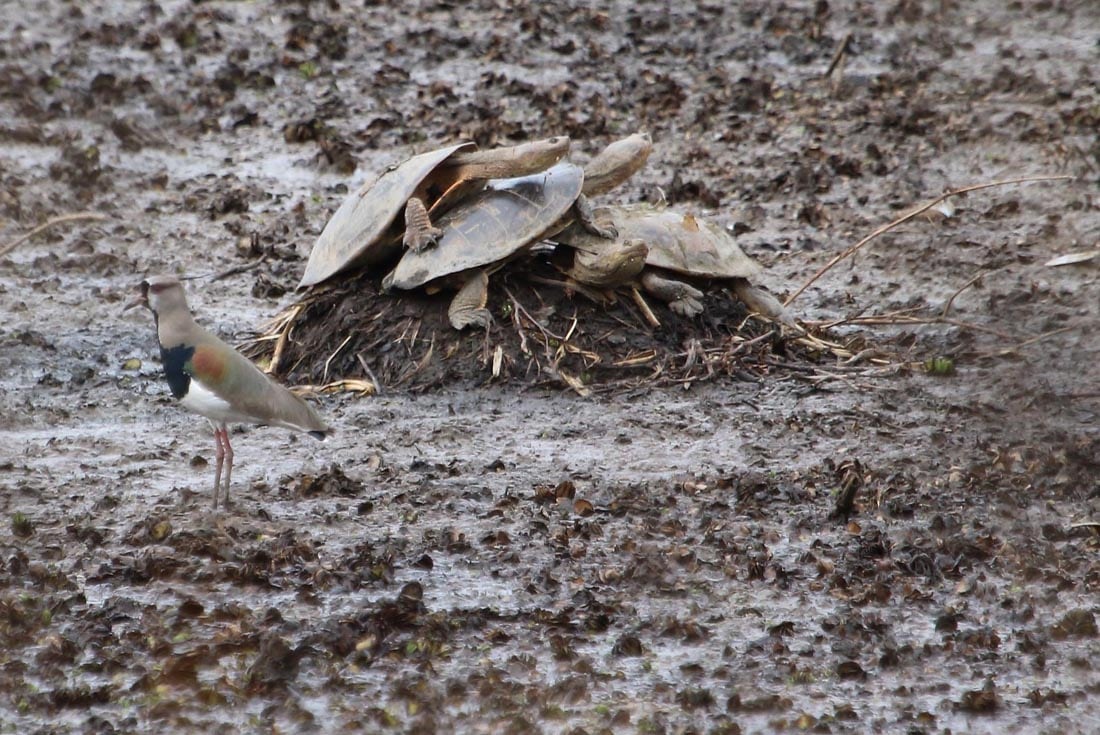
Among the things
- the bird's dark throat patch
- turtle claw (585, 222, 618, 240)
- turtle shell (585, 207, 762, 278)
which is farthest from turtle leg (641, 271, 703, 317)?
the bird's dark throat patch

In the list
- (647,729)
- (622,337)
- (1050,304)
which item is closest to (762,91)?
(1050,304)

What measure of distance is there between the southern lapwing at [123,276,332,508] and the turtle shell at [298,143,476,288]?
188 cm

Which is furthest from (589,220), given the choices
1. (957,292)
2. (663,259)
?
(957,292)

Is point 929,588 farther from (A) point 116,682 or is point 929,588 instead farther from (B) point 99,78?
(B) point 99,78

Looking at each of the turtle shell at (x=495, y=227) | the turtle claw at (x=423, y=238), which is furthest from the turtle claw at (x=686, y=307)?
the turtle claw at (x=423, y=238)

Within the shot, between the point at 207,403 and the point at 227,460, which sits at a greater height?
the point at 207,403

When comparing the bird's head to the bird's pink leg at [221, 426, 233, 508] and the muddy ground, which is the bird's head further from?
the muddy ground

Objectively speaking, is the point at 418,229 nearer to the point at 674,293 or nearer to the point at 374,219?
the point at 374,219

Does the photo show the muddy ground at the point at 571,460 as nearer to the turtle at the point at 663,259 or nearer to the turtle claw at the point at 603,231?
the turtle at the point at 663,259

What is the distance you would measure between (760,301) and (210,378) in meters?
3.74

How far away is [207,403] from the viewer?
6574 mm

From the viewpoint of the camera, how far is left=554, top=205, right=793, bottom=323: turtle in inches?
335

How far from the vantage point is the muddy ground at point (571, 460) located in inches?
216

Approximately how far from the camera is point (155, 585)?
20.0 ft
